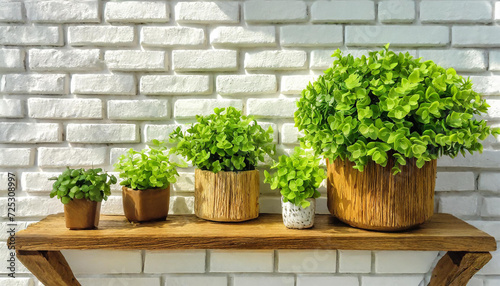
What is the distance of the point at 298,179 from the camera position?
0.92m

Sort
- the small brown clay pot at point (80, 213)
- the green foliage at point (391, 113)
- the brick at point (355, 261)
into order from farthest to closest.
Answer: the brick at point (355, 261), the small brown clay pot at point (80, 213), the green foliage at point (391, 113)

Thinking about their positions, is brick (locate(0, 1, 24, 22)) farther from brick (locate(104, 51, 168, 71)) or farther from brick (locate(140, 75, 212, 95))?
brick (locate(140, 75, 212, 95))

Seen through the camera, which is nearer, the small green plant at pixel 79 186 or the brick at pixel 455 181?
the small green plant at pixel 79 186

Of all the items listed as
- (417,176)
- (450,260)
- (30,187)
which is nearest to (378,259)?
(450,260)

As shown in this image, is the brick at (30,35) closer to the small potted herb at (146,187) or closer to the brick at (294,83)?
the small potted herb at (146,187)

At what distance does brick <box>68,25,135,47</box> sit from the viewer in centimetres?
112

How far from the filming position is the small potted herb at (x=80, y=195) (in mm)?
932

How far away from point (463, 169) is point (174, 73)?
1.00m

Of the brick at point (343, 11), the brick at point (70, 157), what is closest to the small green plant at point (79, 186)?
the brick at point (70, 157)

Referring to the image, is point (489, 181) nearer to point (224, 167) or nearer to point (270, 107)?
point (270, 107)

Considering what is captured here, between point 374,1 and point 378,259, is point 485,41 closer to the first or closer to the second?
point 374,1

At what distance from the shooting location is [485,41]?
112 cm

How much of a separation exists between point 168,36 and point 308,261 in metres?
0.86

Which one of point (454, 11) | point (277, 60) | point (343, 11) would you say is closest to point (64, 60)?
point (277, 60)
